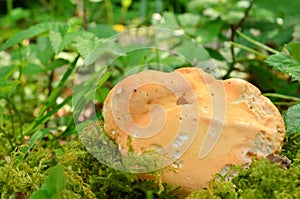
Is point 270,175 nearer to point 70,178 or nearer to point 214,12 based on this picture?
point 70,178

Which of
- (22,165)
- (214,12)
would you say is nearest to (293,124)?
(22,165)

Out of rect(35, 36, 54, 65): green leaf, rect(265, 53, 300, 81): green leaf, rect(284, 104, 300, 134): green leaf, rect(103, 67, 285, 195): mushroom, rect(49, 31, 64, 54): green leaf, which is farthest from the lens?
rect(35, 36, 54, 65): green leaf

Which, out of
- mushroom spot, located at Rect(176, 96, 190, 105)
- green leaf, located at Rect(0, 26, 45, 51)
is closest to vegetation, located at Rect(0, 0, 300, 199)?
green leaf, located at Rect(0, 26, 45, 51)

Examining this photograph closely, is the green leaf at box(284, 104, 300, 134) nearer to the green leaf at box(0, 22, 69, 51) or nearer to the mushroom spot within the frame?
the mushroom spot

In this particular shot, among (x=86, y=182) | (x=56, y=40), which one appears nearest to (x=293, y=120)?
(x=86, y=182)

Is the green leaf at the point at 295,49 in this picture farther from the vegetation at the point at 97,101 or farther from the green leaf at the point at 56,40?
the green leaf at the point at 56,40

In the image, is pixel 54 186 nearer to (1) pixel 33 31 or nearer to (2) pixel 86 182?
(2) pixel 86 182

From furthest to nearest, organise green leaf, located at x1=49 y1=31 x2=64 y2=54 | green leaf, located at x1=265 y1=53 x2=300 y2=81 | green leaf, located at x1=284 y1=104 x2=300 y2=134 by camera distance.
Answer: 1. green leaf, located at x1=49 y1=31 x2=64 y2=54
2. green leaf, located at x1=265 y1=53 x2=300 y2=81
3. green leaf, located at x1=284 y1=104 x2=300 y2=134

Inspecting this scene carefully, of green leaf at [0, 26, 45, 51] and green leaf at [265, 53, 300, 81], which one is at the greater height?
green leaf at [265, 53, 300, 81]

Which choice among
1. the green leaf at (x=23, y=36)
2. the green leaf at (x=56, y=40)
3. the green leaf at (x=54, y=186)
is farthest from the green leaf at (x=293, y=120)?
the green leaf at (x=23, y=36)
